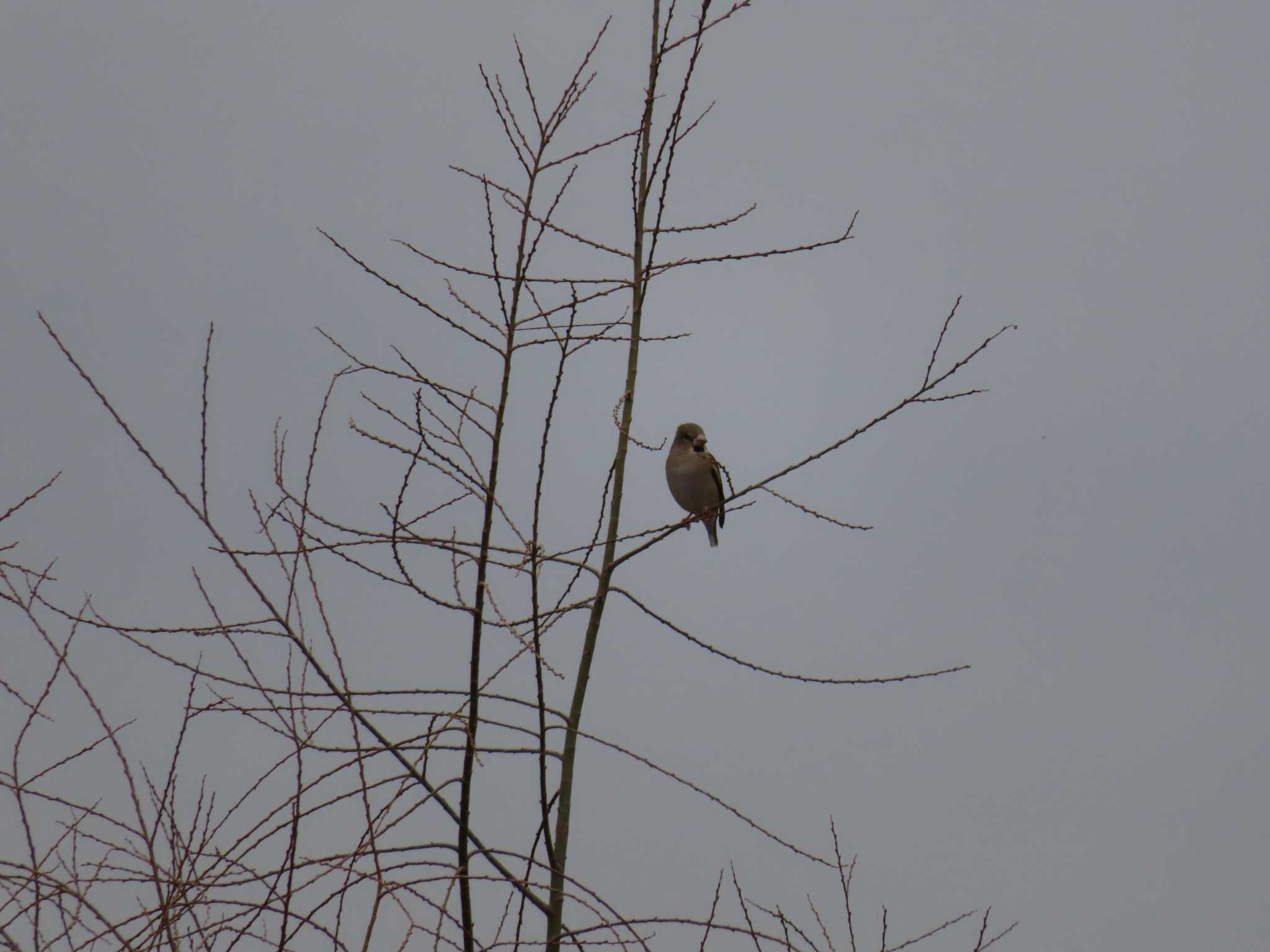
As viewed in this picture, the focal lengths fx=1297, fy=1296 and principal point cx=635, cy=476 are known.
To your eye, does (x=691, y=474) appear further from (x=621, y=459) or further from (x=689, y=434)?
(x=621, y=459)

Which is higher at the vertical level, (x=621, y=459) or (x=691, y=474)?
(x=691, y=474)

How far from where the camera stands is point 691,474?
7973 millimetres

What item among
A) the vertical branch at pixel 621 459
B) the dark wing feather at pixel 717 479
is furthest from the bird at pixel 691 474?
the vertical branch at pixel 621 459

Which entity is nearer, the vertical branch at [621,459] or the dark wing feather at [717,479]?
the vertical branch at [621,459]

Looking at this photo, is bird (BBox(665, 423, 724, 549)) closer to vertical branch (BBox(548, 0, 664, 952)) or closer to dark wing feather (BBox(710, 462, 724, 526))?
dark wing feather (BBox(710, 462, 724, 526))

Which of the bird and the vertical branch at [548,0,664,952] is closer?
the vertical branch at [548,0,664,952]

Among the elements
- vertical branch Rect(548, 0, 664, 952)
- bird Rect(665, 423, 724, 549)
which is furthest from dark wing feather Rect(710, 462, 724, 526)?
vertical branch Rect(548, 0, 664, 952)

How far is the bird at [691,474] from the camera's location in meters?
7.97

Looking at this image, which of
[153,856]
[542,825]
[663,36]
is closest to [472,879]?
[542,825]

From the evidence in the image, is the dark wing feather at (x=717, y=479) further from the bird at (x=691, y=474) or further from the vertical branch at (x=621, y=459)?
the vertical branch at (x=621, y=459)

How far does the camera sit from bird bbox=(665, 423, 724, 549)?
7.97 meters

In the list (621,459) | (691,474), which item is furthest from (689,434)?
(621,459)

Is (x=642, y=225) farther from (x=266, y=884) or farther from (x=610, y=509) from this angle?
(x=266, y=884)

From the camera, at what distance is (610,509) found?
11.2 ft
